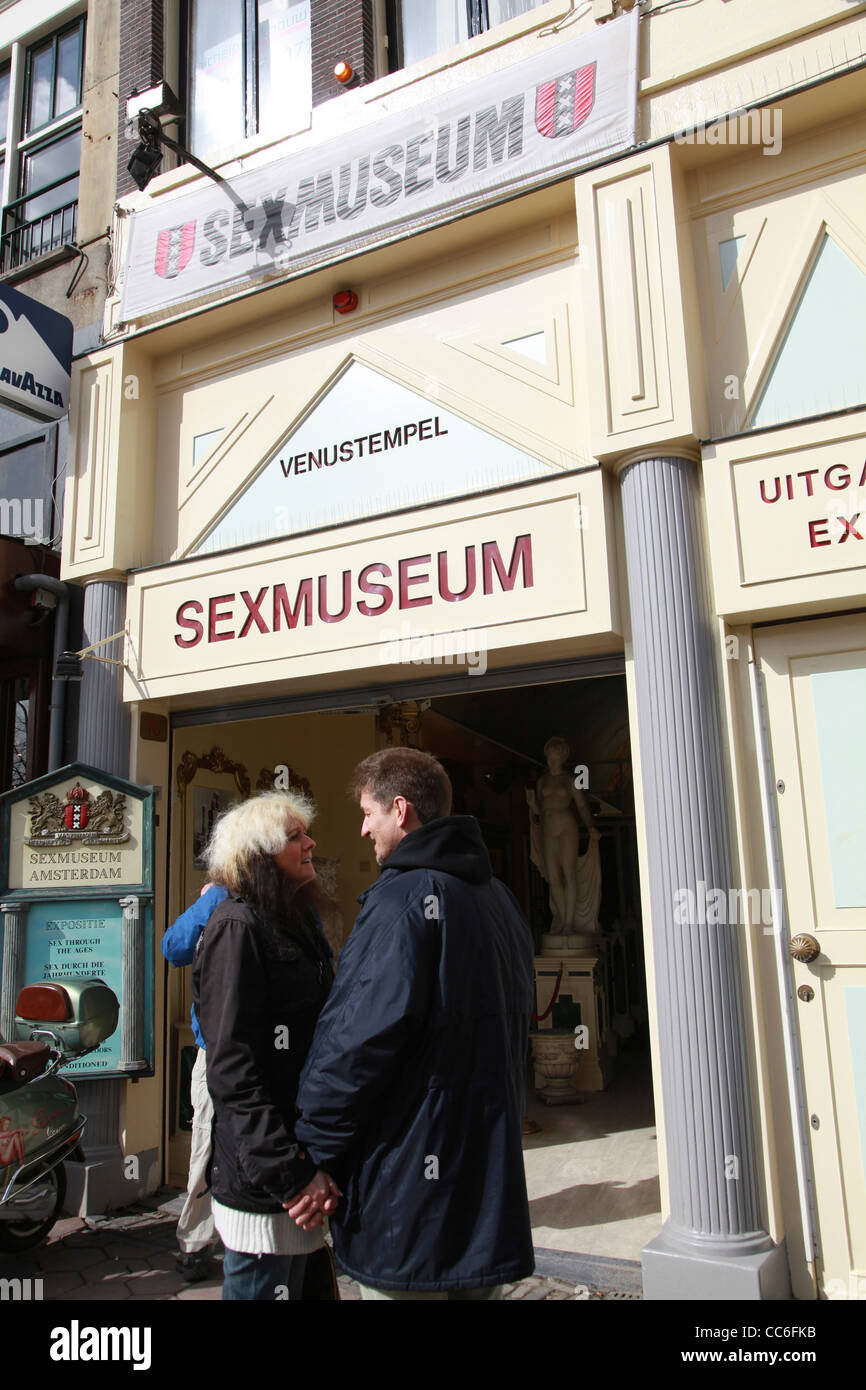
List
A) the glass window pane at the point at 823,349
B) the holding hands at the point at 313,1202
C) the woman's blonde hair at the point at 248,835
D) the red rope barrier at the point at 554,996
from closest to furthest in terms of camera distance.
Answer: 1. the holding hands at the point at 313,1202
2. the woman's blonde hair at the point at 248,835
3. the glass window pane at the point at 823,349
4. the red rope barrier at the point at 554,996

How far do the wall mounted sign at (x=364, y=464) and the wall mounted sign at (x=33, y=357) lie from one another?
63.8 inches

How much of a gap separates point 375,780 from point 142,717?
4.04 metres

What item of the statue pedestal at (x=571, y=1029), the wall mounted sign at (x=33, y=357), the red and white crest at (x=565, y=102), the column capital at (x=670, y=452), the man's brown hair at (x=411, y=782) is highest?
the red and white crest at (x=565, y=102)

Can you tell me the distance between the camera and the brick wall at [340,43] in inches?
256

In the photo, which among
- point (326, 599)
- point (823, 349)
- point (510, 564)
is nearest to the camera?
point (823, 349)

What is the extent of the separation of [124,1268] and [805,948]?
11.7ft

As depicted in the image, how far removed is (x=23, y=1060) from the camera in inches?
171

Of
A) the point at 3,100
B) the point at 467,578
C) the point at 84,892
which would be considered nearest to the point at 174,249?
the point at 467,578

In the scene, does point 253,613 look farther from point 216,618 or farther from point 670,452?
point 670,452

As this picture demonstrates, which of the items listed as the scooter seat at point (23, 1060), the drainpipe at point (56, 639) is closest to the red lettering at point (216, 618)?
the drainpipe at point (56, 639)

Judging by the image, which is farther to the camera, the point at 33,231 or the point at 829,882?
the point at 33,231

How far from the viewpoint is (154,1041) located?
5.85 metres

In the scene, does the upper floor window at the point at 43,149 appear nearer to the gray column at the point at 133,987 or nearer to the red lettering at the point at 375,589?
the red lettering at the point at 375,589

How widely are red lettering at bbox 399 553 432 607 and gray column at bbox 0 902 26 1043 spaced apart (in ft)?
9.89
